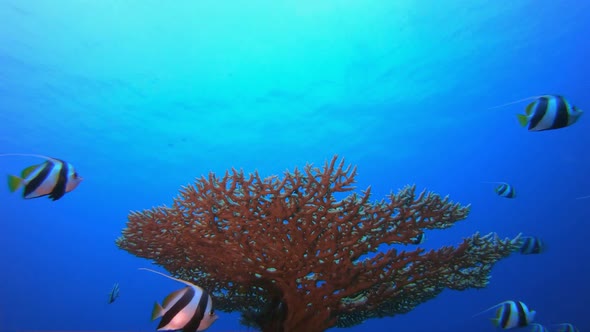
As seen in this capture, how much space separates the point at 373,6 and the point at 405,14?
160 cm

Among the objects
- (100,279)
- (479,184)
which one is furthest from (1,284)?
(479,184)

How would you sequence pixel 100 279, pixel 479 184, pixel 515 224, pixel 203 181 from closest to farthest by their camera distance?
pixel 203 181 < pixel 479 184 < pixel 515 224 < pixel 100 279

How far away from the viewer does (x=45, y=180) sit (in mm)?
2463

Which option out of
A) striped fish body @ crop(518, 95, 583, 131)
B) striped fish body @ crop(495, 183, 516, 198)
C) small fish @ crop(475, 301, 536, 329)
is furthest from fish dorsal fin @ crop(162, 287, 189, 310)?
striped fish body @ crop(495, 183, 516, 198)

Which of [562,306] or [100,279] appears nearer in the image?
[562,306]

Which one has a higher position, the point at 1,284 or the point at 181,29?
the point at 181,29

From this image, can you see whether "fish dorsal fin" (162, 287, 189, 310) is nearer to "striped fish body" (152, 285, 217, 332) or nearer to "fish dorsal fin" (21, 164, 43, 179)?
"striped fish body" (152, 285, 217, 332)

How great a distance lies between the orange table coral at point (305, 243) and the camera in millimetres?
4051

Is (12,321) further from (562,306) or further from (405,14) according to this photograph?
(562,306)

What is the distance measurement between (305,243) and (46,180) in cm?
279

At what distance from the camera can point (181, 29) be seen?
628 inches

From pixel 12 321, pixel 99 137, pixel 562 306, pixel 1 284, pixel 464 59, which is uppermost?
pixel 99 137

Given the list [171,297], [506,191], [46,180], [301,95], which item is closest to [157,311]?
[171,297]

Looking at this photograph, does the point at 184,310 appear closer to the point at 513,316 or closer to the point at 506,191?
the point at 513,316
